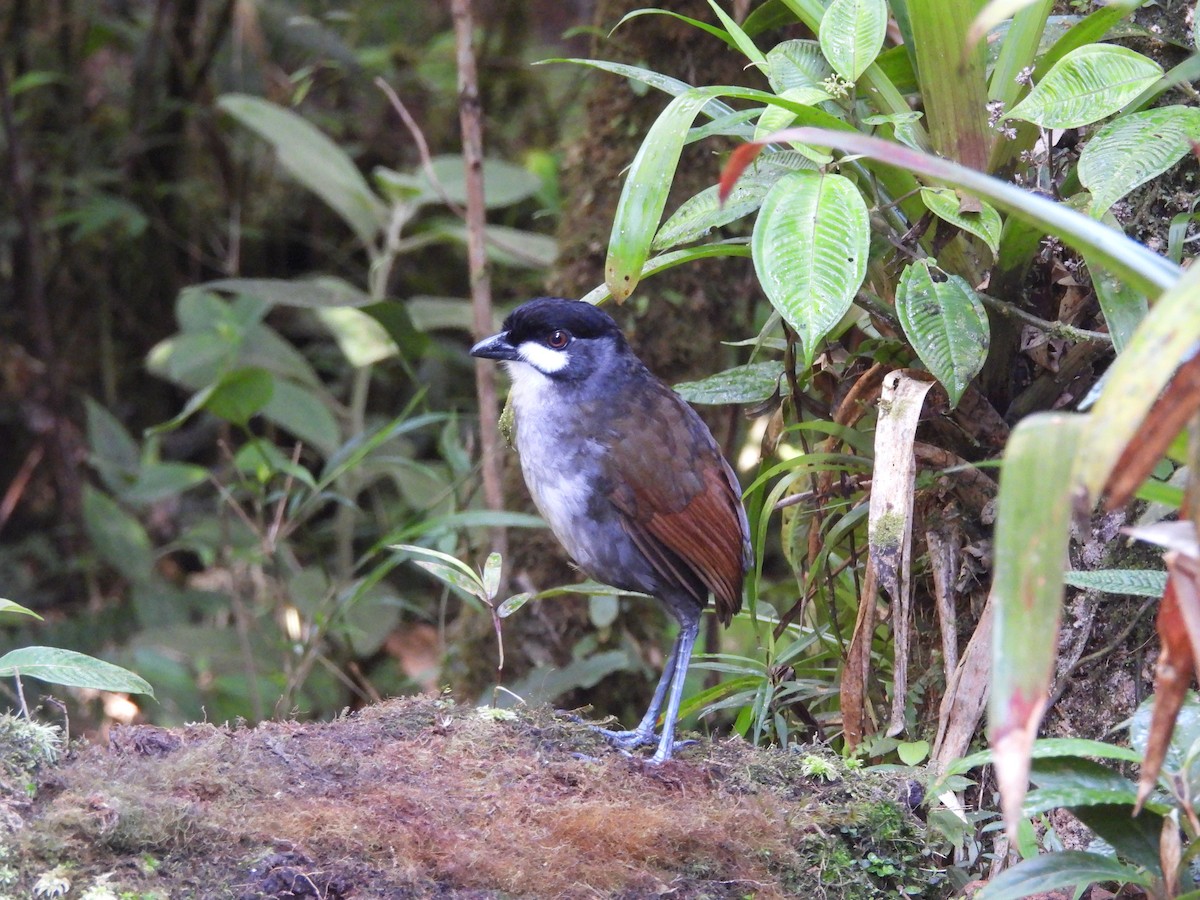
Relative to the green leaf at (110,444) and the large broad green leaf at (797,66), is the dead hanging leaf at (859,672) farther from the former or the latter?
the green leaf at (110,444)

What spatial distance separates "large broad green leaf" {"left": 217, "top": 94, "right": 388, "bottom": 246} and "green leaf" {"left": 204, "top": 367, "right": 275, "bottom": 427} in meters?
1.21

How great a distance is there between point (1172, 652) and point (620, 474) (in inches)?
67.6

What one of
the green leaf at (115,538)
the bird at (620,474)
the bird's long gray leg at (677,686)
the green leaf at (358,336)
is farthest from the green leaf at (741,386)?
the green leaf at (115,538)

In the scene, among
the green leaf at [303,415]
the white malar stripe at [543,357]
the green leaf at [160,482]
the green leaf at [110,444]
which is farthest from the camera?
the green leaf at [110,444]

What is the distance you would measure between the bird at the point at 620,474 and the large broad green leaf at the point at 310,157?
2.27 metres

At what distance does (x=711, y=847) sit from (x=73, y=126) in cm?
628

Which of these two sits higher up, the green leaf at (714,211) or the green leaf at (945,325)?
the green leaf at (714,211)

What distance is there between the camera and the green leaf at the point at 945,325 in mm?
2418

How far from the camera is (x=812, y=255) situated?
2.22 m

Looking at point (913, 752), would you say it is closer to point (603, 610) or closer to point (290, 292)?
point (603, 610)

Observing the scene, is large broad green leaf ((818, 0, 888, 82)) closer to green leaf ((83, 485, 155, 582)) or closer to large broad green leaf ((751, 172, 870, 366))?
large broad green leaf ((751, 172, 870, 366))

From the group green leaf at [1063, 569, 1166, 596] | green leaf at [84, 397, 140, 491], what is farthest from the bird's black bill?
green leaf at [84, 397, 140, 491]

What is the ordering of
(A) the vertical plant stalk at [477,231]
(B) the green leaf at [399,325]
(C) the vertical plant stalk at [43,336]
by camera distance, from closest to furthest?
1. (B) the green leaf at [399,325]
2. (A) the vertical plant stalk at [477,231]
3. (C) the vertical plant stalk at [43,336]

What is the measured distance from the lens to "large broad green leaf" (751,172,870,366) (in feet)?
7.21
